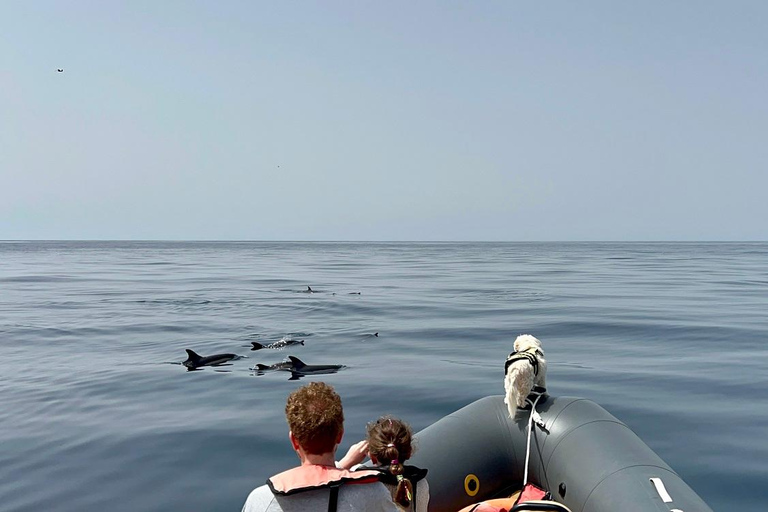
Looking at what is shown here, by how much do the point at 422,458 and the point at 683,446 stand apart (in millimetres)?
4525

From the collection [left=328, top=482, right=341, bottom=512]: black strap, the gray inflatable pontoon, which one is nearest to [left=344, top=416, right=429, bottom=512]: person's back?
[left=328, top=482, right=341, bottom=512]: black strap

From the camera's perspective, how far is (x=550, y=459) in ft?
19.1

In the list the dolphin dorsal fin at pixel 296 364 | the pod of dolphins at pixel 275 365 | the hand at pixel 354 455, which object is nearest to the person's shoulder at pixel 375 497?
the hand at pixel 354 455

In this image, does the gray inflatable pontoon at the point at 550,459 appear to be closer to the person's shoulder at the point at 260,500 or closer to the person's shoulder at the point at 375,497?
the person's shoulder at the point at 375,497

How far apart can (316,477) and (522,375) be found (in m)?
2.97

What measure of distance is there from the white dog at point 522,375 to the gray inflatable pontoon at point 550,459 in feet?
0.40

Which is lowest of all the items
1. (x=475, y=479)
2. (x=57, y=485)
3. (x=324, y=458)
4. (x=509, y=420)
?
(x=57, y=485)

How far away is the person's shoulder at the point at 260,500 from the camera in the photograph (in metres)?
3.52

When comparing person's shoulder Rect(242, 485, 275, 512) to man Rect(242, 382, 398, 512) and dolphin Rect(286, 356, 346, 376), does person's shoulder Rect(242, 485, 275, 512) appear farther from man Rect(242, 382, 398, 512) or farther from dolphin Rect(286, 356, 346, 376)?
dolphin Rect(286, 356, 346, 376)

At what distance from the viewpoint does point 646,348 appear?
15.9 metres

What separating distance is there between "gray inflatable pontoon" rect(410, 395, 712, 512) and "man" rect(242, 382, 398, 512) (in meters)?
2.19

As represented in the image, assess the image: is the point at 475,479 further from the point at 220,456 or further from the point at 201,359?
the point at 201,359

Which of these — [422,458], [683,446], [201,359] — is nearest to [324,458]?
[422,458]

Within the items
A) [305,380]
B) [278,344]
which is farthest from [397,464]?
[278,344]
